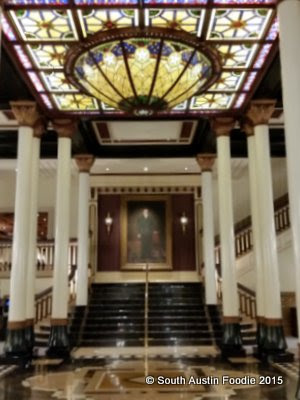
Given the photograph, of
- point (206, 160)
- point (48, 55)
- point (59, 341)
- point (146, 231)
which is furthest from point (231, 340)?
point (146, 231)

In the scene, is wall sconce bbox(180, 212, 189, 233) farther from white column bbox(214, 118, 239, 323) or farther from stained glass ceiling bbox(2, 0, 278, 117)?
stained glass ceiling bbox(2, 0, 278, 117)

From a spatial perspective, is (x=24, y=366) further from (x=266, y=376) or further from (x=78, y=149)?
(x=78, y=149)

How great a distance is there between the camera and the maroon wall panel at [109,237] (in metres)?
16.2

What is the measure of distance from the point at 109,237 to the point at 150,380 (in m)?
9.77

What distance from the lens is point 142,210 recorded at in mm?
16656

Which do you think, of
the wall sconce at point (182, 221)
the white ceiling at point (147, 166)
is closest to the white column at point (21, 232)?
the white ceiling at point (147, 166)

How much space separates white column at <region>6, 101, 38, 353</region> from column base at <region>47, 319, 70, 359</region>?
32.1 inches

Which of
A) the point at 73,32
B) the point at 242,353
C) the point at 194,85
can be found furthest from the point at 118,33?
the point at 242,353

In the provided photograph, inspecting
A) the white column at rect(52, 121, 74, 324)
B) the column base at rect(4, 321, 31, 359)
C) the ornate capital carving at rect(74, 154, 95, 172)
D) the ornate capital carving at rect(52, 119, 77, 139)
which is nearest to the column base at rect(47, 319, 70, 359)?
the white column at rect(52, 121, 74, 324)

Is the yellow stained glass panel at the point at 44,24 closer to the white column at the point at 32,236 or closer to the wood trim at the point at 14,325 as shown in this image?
the white column at the point at 32,236

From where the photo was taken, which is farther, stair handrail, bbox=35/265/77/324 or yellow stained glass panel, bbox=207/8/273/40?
stair handrail, bbox=35/265/77/324

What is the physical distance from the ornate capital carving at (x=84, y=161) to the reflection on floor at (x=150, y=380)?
19.0 feet

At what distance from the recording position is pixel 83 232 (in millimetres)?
12531

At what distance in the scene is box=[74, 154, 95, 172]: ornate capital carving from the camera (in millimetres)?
12828
